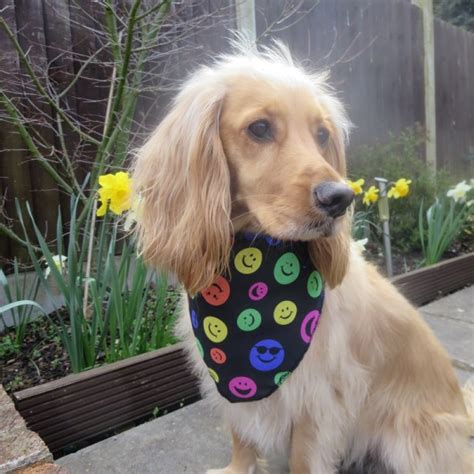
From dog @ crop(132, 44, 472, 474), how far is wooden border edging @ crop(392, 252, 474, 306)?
2027 mm

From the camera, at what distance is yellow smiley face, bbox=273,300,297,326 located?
5.64 feet

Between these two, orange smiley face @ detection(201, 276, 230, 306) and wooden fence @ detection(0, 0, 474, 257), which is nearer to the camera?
orange smiley face @ detection(201, 276, 230, 306)

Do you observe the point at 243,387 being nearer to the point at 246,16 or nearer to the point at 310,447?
the point at 310,447

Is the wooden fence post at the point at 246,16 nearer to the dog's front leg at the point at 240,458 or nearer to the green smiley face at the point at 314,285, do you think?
the green smiley face at the point at 314,285

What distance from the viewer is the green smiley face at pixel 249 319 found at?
1.74 metres

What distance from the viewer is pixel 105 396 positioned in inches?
91.8

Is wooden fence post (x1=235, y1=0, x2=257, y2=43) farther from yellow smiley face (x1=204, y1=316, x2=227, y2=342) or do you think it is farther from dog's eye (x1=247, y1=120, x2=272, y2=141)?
yellow smiley face (x1=204, y1=316, x2=227, y2=342)

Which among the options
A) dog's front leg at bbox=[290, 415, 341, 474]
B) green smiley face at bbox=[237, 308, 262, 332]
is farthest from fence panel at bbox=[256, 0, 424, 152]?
dog's front leg at bbox=[290, 415, 341, 474]

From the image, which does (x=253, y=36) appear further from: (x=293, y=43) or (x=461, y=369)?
(x=461, y=369)

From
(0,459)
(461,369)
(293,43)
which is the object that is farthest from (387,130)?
(0,459)

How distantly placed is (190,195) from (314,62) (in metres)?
3.96

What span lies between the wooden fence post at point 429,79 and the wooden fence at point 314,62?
10 centimetres

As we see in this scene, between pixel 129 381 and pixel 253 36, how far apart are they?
128 inches

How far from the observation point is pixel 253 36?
169 inches
